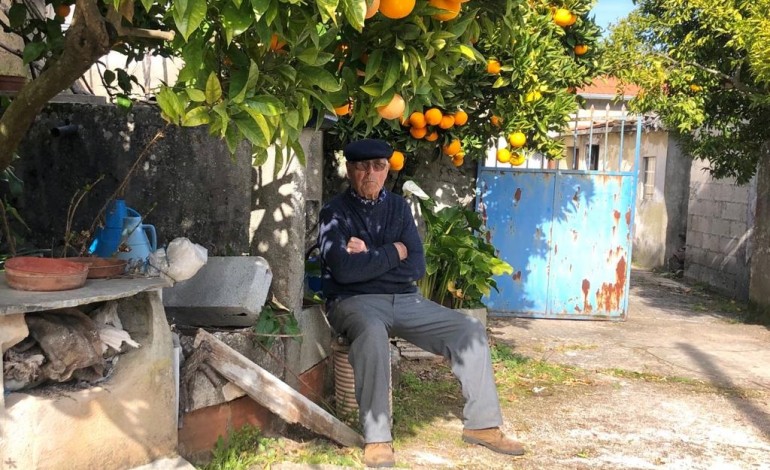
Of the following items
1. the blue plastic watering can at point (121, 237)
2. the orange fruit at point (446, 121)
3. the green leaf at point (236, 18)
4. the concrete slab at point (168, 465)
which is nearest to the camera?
the green leaf at point (236, 18)

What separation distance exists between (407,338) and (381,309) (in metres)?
0.26

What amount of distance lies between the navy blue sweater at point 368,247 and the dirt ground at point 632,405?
84 cm

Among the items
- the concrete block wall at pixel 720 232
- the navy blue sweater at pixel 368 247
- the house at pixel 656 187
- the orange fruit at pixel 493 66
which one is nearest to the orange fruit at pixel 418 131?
the orange fruit at pixel 493 66

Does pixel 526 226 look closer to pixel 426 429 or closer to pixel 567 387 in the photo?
pixel 567 387

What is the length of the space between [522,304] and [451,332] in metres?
3.72

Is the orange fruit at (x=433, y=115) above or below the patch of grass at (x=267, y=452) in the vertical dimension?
above

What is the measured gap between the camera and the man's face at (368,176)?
3951 millimetres

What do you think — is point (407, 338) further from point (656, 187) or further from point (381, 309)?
point (656, 187)

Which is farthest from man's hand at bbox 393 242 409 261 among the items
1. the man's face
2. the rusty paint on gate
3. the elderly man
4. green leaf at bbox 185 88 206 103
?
the rusty paint on gate

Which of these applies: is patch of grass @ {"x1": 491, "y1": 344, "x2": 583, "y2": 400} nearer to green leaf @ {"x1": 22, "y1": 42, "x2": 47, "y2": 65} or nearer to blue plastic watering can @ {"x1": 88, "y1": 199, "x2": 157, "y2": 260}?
blue plastic watering can @ {"x1": 88, "y1": 199, "x2": 157, "y2": 260}

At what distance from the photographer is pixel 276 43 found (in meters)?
1.96

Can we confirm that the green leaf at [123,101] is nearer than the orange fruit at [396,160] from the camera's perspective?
Yes

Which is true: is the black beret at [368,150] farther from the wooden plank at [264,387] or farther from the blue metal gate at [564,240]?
the blue metal gate at [564,240]

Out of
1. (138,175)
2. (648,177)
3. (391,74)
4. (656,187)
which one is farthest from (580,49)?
(648,177)
